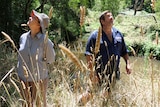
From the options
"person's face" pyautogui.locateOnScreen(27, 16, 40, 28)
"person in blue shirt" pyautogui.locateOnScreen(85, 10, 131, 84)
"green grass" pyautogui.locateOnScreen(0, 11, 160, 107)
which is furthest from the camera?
"person in blue shirt" pyautogui.locateOnScreen(85, 10, 131, 84)

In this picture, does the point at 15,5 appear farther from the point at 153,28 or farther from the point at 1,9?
the point at 153,28

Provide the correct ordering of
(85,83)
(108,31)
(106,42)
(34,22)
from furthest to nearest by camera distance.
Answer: (108,31) < (106,42) < (34,22) < (85,83)

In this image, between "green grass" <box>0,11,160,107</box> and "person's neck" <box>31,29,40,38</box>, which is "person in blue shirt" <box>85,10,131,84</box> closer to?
"green grass" <box>0,11,160,107</box>

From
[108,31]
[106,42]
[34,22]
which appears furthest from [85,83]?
[108,31]

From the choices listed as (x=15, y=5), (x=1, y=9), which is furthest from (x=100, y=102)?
(x=15, y=5)

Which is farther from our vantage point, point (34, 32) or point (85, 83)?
point (34, 32)

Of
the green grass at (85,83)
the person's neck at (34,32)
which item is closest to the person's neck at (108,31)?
the green grass at (85,83)

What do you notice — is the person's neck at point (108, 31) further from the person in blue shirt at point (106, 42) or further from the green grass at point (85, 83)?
the green grass at point (85, 83)

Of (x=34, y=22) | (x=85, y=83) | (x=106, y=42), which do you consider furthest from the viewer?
(x=106, y=42)

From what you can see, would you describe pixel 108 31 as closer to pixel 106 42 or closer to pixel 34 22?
pixel 106 42

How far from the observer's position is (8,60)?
7.17 metres

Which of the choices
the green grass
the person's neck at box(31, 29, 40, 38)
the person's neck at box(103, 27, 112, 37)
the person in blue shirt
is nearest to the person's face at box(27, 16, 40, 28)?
the person's neck at box(31, 29, 40, 38)

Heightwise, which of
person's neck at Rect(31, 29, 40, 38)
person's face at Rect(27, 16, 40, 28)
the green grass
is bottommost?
the green grass

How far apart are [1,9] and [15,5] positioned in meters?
0.94
